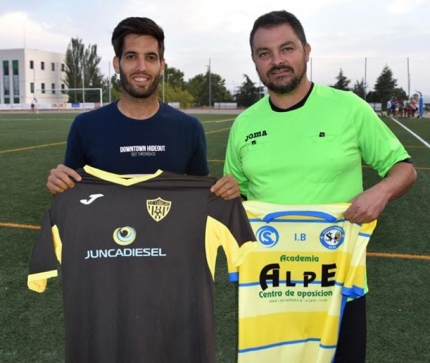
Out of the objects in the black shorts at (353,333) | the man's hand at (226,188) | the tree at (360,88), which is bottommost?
the black shorts at (353,333)

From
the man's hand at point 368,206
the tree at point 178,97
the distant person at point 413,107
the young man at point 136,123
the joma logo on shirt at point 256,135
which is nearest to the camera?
the man's hand at point 368,206

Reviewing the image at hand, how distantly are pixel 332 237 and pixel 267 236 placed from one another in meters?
0.30

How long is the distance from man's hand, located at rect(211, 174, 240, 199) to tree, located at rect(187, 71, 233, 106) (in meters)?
70.8

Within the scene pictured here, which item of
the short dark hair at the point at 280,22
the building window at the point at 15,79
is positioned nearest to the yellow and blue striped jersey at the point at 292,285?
the short dark hair at the point at 280,22

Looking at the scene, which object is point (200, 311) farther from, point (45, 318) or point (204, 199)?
point (45, 318)

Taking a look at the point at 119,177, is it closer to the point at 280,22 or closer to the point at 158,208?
the point at 158,208

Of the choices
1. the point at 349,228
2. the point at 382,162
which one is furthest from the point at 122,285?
the point at 382,162

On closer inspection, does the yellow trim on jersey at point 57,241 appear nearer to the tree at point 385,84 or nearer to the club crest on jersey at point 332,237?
the club crest on jersey at point 332,237

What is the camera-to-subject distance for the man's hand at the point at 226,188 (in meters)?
2.29

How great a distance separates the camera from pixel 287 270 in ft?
8.13

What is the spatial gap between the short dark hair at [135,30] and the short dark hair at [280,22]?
474 mm

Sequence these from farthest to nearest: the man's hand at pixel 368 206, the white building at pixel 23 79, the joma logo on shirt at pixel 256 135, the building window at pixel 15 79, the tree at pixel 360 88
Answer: the building window at pixel 15 79 → the white building at pixel 23 79 → the tree at pixel 360 88 → the joma logo on shirt at pixel 256 135 → the man's hand at pixel 368 206

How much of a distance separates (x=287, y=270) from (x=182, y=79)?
8463 centimetres

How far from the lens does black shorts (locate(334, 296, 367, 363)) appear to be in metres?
2.43
